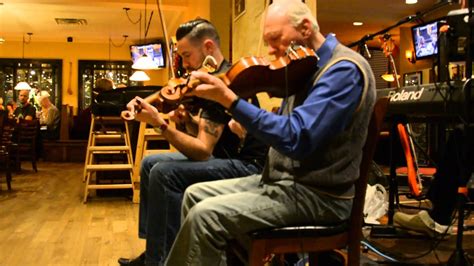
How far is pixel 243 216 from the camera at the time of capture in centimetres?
141

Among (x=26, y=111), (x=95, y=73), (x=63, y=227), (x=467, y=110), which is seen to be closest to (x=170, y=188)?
(x=467, y=110)

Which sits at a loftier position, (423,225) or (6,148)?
(6,148)

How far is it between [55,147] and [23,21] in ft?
9.83

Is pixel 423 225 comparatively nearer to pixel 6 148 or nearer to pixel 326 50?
pixel 326 50

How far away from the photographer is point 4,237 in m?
3.41

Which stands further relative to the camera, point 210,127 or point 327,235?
point 210,127

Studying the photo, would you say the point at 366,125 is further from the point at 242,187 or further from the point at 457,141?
the point at 457,141

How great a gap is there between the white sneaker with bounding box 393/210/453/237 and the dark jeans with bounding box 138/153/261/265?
1432 millimetres

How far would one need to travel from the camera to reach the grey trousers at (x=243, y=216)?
141cm

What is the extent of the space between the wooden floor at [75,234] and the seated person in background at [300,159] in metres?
1.21

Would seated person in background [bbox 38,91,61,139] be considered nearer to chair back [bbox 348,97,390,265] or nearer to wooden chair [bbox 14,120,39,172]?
wooden chair [bbox 14,120,39,172]

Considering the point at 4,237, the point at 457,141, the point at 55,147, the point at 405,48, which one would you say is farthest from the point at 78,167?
the point at 457,141

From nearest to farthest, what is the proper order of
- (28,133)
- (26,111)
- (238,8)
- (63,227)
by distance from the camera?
1. (63,227)
2. (238,8)
3. (28,133)
4. (26,111)

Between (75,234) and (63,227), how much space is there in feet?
0.96
